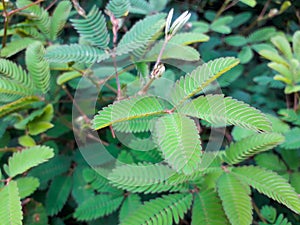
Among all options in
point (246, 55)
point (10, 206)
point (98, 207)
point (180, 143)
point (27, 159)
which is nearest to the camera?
point (180, 143)

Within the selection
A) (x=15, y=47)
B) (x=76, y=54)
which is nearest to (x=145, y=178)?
(x=76, y=54)

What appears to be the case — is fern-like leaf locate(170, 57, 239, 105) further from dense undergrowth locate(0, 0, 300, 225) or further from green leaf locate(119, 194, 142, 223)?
green leaf locate(119, 194, 142, 223)

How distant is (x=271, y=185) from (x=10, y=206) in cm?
61

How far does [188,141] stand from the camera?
2.02ft

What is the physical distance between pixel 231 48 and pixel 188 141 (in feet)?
3.21

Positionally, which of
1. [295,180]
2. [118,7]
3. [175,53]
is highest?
[118,7]

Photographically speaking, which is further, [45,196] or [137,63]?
[45,196]

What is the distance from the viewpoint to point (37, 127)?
1.02 meters

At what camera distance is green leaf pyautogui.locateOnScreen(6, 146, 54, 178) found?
34.2 inches

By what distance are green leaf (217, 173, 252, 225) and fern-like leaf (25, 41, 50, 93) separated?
0.57m

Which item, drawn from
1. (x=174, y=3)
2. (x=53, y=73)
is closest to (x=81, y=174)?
(x=53, y=73)

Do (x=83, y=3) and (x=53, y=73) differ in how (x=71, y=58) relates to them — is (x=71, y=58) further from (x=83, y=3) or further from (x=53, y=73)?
(x=83, y=3)

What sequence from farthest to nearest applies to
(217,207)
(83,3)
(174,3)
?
(174,3), (83,3), (217,207)

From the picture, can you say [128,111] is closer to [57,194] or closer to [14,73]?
[14,73]
